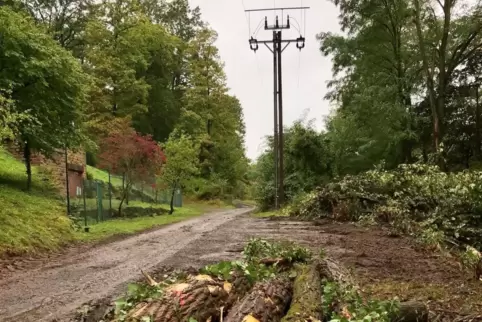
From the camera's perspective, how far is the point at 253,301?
3324 millimetres

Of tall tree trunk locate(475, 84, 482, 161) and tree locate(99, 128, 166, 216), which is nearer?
tree locate(99, 128, 166, 216)

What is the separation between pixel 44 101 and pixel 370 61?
16405mm

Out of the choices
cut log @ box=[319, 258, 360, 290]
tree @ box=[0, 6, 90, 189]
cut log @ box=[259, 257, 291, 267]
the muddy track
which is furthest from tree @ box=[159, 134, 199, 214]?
cut log @ box=[319, 258, 360, 290]

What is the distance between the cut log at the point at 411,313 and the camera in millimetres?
3268

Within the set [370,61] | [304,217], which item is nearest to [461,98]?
[370,61]

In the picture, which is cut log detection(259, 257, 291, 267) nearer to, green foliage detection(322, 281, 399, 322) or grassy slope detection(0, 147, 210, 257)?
green foliage detection(322, 281, 399, 322)

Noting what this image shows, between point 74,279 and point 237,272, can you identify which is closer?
point 237,272

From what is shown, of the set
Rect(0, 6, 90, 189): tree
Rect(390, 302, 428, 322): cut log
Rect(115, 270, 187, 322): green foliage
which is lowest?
Rect(390, 302, 428, 322): cut log

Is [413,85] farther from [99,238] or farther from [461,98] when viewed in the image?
[99,238]

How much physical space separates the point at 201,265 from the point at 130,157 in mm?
14853

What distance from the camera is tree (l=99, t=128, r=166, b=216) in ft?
66.6

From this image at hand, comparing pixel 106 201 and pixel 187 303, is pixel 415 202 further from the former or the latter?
pixel 106 201

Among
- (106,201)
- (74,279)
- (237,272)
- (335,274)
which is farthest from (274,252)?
(106,201)

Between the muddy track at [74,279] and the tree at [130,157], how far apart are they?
36.9ft
